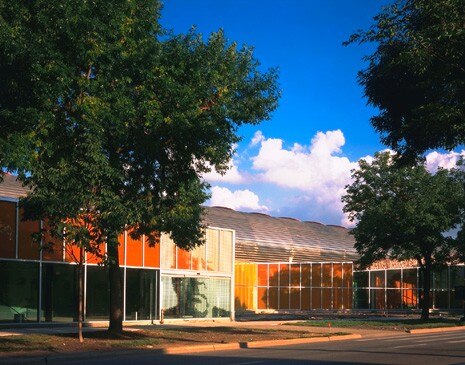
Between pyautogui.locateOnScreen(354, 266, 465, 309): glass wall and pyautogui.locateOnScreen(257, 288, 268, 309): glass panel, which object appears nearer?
pyautogui.locateOnScreen(257, 288, 268, 309): glass panel

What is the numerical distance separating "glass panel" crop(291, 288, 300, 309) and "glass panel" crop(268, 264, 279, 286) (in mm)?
1741

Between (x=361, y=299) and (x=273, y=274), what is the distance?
8.63 metres

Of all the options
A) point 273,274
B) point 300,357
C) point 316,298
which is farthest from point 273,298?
point 300,357

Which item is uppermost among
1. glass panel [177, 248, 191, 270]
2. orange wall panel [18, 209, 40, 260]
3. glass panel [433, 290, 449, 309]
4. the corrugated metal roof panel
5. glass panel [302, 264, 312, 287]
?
the corrugated metal roof panel

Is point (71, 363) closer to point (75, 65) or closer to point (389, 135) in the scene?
point (75, 65)

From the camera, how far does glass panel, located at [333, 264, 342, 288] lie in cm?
6166

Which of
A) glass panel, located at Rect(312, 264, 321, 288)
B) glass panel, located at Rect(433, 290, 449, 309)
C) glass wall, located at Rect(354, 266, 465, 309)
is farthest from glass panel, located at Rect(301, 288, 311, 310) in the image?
glass panel, located at Rect(433, 290, 449, 309)

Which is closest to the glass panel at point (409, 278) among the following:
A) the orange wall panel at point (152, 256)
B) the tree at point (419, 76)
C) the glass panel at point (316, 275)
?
the glass panel at point (316, 275)

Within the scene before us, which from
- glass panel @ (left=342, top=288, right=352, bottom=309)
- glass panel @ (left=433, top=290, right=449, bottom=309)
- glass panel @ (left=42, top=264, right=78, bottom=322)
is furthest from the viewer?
glass panel @ (left=433, top=290, right=449, bottom=309)

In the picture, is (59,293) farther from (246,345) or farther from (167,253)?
(246,345)

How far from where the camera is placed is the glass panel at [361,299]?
63.1 meters

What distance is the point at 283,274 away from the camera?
2397 inches

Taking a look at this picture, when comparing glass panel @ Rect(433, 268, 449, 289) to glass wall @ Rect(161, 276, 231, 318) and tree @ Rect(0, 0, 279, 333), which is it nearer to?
glass wall @ Rect(161, 276, 231, 318)

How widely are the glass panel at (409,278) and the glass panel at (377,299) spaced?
2370 mm
